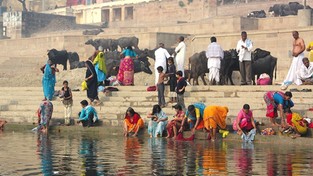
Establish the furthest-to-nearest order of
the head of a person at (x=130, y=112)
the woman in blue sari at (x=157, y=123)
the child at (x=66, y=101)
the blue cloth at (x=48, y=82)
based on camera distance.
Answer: the blue cloth at (x=48, y=82) → the child at (x=66, y=101) → the head of a person at (x=130, y=112) → the woman in blue sari at (x=157, y=123)

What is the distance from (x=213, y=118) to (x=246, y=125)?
0.62m

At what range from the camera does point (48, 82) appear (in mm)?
18266

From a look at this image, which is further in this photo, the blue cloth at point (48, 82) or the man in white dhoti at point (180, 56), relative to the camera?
the man in white dhoti at point (180, 56)

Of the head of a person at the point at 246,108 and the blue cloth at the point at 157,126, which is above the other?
the head of a person at the point at 246,108

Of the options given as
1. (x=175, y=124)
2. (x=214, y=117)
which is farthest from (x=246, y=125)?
(x=175, y=124)

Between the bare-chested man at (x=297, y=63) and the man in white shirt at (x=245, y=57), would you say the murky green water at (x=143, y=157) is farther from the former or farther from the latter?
the man in white shirt at (x=245, y=57)

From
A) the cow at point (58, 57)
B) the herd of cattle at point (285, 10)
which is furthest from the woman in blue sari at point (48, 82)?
the herd of cattle at point (285, 10)

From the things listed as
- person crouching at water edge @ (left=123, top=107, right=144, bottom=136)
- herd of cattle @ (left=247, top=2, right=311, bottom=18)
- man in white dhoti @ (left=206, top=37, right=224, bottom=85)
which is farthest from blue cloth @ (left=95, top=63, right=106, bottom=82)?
herd of cattle @ (left=247, top=2, right=311, bottom=18)

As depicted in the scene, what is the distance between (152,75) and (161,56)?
704cm

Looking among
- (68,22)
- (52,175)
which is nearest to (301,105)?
(52,175)

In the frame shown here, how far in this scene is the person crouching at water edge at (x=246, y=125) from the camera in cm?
1365

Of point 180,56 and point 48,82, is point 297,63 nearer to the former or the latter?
point 180,56

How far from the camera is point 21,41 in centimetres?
4512

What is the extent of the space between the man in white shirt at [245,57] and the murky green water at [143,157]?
13.9 feet
